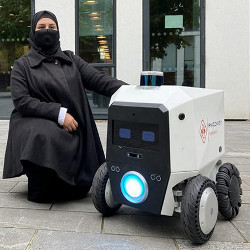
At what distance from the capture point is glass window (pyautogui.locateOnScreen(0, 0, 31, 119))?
34.6 feet

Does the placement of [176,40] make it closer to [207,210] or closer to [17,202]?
[17,202]

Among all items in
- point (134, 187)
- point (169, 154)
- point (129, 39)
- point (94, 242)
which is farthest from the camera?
point (129, 39)

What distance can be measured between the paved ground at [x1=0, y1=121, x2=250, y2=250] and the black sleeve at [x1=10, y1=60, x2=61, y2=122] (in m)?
0.78

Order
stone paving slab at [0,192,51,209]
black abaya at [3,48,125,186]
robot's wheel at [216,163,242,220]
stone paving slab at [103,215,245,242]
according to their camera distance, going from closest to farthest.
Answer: stone paving slab at [103,215,245,242] → robot's wheel at [216,163,242,220] → black abaya at [3,48,125,186] → stone paving slab at [0,192,51,209]

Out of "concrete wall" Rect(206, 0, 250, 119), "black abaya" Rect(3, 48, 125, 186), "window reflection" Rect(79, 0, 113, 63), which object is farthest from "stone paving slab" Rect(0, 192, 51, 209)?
"concrete wall" Rect(206, 0, 250, 119)

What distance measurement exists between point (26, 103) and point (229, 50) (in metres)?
7.46

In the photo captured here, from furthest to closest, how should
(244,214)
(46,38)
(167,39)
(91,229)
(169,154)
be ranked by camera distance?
1. (167,39)
2. (46,38)
3. (244,214)
4. (91,229)
5. (169,154)

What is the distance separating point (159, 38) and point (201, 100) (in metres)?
7.69

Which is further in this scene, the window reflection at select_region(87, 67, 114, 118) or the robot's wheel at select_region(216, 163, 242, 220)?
the window reflection at select_region(87, 67, 114, 118)

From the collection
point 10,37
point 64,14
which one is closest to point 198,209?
point 64,14

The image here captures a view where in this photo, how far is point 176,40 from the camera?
9.95 metres

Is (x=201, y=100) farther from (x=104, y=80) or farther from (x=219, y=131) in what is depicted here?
(x=104, y=80)

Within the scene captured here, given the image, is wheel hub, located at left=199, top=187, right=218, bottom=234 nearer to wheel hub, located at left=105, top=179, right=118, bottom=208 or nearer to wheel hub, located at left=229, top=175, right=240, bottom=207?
wheel hub, located at left=229, top=175, right=240, bottom=207

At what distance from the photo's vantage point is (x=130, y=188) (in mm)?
2590
